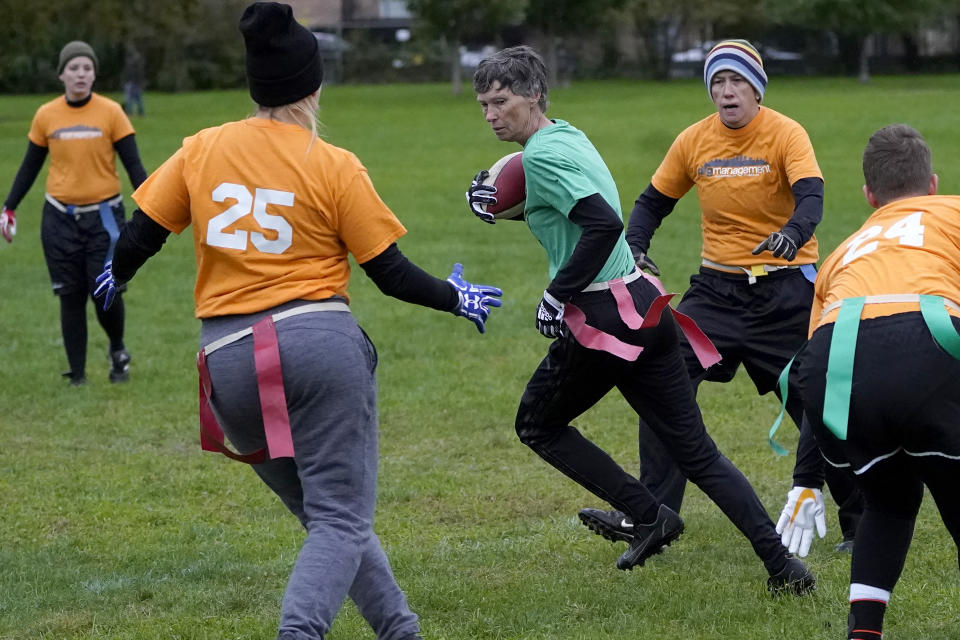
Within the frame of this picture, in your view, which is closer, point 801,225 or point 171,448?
point 801,225

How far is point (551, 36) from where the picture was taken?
207ft

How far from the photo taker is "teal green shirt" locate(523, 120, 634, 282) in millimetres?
4805

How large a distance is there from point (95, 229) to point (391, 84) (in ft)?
199

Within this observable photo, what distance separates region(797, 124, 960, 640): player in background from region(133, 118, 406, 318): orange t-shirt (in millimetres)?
1469

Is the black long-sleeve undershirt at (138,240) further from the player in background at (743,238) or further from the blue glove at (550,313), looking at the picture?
the player in background at (743,238)

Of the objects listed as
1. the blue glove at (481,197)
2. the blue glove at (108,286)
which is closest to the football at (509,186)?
the blue glove at (481,197)

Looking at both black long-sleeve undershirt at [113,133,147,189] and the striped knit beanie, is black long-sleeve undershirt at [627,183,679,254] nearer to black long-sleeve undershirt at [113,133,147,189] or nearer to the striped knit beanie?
Result: the striped knit beanie

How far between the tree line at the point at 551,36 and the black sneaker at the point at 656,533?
A: 1684 inches

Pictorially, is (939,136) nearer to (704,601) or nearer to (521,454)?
(521,454)

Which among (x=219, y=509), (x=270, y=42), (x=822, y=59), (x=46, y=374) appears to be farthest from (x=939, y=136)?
(x=822, y=59)

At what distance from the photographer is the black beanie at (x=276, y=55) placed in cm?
399

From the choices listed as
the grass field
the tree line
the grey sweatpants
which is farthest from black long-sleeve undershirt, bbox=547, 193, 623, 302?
the tree line

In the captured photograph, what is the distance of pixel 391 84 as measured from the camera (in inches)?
2734

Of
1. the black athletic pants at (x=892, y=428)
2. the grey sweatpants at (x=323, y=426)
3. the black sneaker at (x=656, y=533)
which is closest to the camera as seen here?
the grey sweatpants at (x=323, y=426)
